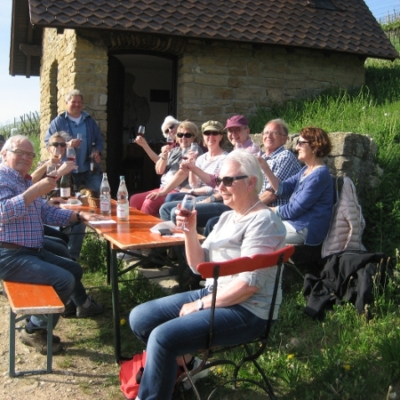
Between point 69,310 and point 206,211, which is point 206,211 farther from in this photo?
point 69,310

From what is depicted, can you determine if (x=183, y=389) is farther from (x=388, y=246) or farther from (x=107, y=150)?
(x=107, y=150)

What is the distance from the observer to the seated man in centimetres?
350

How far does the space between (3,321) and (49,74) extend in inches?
279

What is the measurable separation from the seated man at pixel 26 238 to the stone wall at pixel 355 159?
8.76ft

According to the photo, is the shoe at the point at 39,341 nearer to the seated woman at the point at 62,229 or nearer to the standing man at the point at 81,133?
the seated woman at the point at 62,229

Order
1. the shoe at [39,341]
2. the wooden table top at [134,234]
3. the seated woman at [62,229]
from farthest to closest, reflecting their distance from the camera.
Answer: the seated woman at [62,229], the shoe at [39,341], the wooden table top at [134,234]

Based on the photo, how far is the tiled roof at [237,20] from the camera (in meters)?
7.44

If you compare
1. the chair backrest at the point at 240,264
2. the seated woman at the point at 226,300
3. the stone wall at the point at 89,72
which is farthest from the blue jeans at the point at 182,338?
the stone wall at the point at 89,72

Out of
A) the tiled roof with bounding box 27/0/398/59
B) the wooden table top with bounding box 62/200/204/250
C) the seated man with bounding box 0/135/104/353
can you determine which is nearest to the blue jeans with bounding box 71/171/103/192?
the tiled roof with bounding box 27/0/398/59

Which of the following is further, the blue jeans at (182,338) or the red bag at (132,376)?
the red bag at (132,376)

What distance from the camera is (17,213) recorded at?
137 inches

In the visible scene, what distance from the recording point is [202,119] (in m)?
8.40

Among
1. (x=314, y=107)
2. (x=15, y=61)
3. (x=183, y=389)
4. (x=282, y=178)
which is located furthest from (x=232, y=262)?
(x=15, y=61)

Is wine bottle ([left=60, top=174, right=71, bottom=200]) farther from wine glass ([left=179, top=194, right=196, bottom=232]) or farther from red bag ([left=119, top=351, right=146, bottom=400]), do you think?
wine glass ([left=179, top=194, right=196, bottom=232])
